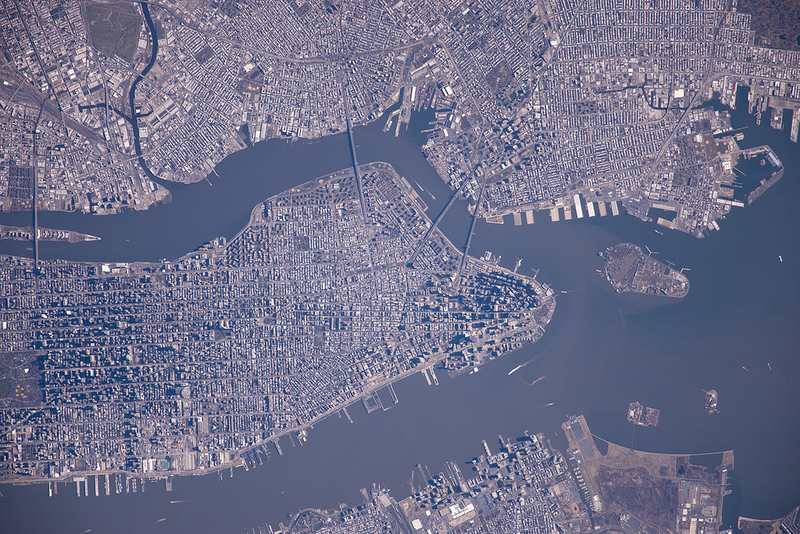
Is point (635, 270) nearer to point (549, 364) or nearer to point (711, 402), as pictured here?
point (549, 364)

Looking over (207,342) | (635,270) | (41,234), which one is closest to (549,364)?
(635,270)

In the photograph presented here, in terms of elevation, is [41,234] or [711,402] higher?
[41,234]

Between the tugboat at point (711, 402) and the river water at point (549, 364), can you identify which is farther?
the tugboat at point (711, 402)

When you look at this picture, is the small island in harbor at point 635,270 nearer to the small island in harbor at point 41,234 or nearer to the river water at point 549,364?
the river water at point 549,364

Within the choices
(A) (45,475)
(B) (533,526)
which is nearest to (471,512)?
(B) (533,526)

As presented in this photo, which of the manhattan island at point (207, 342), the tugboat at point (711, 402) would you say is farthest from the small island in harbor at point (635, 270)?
the manhattan island at point (207, 342)
